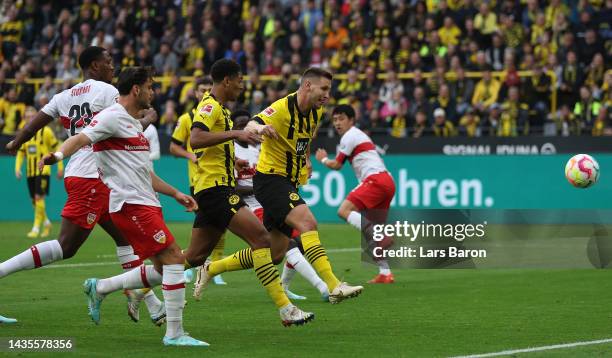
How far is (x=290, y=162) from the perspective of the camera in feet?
38.3

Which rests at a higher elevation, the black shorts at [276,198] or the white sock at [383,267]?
the black shorts at [276,198]

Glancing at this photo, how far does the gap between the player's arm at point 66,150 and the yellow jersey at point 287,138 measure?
2.81 metres

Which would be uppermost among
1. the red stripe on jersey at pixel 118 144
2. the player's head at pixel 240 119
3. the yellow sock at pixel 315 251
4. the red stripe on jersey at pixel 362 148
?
the red stripe on jersey at pixel 118 144

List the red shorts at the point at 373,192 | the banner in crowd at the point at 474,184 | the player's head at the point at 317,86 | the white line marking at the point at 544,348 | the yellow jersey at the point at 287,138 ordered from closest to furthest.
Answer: the white line marking at the point at 544,348, the player's head at the point at 317,86, the yellow jersey at the point at 287,138, the red shorts at the point at 373,192, the banner in crowd at the point at 474,184

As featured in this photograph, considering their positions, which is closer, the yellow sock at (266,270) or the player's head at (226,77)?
the yellow sock at (266,270)

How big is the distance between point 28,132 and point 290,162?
261 centimetres

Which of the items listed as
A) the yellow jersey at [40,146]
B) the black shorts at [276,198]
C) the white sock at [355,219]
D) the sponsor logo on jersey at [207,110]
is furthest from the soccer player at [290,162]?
the yellow jersey at [40,146]

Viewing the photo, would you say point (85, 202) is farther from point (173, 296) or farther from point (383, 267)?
point (383, 267)

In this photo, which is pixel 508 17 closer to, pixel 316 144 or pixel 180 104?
pixel 316 144

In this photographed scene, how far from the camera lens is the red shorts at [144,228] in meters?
9.26

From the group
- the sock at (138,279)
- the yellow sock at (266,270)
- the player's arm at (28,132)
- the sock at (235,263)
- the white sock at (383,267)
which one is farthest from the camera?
the white sock at (383,267)

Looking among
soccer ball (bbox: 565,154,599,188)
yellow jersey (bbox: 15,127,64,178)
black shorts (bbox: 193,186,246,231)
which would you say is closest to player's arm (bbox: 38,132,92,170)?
black shorts (bbox: 193,186,246,231)

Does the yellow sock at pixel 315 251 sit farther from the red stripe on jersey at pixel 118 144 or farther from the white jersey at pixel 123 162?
the red stripe on jersey at pixel 118 144

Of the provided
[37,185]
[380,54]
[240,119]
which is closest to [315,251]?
[240,119]
